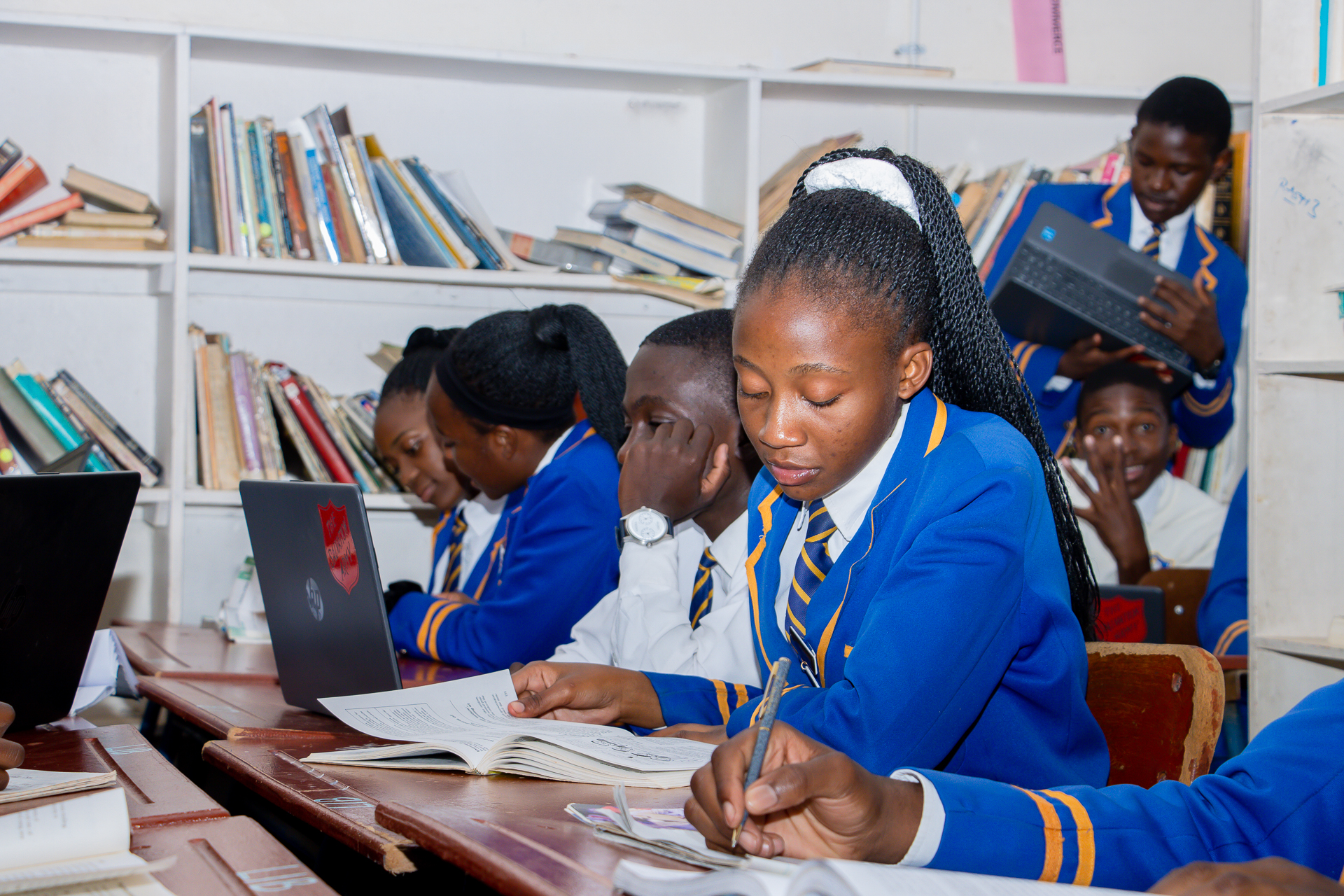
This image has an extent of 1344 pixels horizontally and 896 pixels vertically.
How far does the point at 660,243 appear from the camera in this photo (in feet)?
8.95

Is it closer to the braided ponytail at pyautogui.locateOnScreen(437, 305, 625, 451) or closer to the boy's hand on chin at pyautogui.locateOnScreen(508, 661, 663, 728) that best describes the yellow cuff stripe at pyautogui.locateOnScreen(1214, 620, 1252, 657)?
the braided ponytail at pyautogui.locateOnScreen(437, 305, 625, 451)

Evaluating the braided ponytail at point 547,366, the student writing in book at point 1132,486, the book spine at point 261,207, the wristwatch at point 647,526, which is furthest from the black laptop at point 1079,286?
the book spine at point 261,207

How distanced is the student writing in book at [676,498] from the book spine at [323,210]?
116 centimetres

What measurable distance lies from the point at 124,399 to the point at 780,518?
2.10 m

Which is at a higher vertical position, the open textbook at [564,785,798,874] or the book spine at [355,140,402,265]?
the book spine at [355,140,402,265]

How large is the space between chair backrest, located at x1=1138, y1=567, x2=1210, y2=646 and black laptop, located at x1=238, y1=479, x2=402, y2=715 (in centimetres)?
157

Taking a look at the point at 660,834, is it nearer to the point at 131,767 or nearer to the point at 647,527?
the point at 131,767

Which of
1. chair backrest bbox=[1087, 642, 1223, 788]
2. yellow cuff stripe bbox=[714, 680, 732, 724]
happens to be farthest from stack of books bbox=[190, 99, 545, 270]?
chair backrest bbox=[1087, 642, 1223, 788]

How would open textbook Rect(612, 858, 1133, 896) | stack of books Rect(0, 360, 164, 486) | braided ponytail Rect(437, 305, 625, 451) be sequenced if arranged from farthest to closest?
stack of books Rect(0, 360, 164, 486) < braided ponytail Rect(437, 305, 625, 451) < open textbook Rect(612, 858, 1133, 896)

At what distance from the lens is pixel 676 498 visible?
1639mm

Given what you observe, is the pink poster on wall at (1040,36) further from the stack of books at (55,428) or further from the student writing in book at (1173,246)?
the stack of books at (55,428)

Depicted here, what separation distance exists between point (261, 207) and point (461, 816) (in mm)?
2086

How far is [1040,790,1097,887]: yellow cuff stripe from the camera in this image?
76 cm

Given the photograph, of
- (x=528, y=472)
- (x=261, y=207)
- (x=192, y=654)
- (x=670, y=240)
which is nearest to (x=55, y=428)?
(x=261, y=207)
